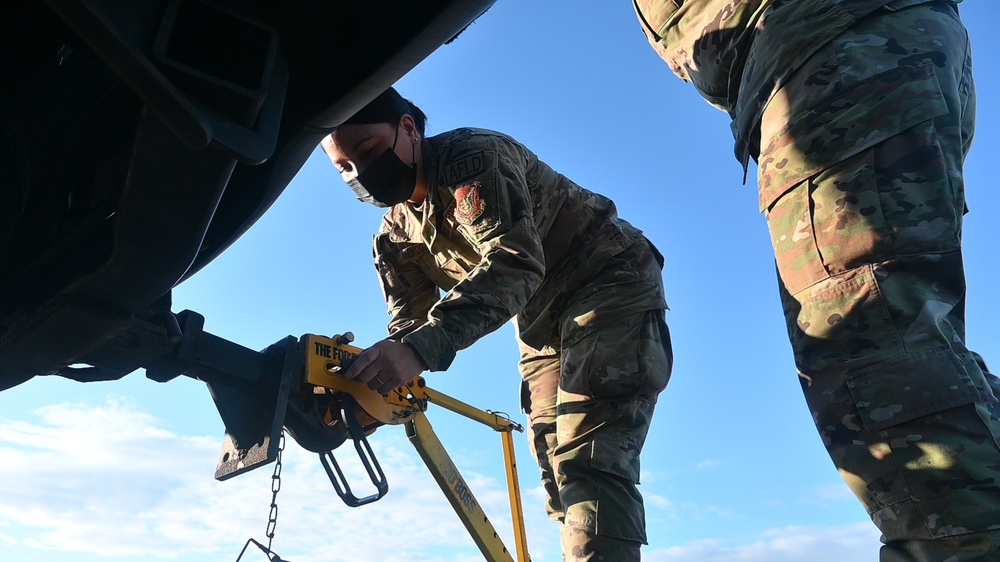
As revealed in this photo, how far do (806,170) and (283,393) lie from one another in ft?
5.92

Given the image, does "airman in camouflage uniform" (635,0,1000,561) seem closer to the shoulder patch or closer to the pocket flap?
the pocket flap

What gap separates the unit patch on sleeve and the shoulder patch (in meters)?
0.05

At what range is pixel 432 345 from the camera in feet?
7.30

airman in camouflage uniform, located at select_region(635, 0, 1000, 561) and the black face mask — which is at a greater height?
the black face mask

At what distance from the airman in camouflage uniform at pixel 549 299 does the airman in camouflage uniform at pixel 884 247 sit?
1.02 metres

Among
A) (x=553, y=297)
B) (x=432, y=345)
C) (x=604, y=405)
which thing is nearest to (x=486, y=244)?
(x=432, y=345)

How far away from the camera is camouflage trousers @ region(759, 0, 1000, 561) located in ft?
3.50

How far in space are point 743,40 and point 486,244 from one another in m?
1.07

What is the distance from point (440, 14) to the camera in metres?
1.10

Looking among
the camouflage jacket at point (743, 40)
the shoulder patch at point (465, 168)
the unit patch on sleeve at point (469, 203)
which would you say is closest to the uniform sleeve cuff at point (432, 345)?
the unit patch on sleeve at point (469, 203)

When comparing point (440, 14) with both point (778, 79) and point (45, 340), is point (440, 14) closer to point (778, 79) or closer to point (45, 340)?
point (778, 79)

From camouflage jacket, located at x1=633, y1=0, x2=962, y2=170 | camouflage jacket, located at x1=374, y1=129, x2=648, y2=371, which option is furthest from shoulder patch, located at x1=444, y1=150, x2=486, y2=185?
camouflage jacket, located at x1=633, y1=0, x2=962, y2=170

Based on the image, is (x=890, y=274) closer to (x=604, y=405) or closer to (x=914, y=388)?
(x=914, y=388)

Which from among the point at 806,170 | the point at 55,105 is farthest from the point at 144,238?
the point at 806,170
